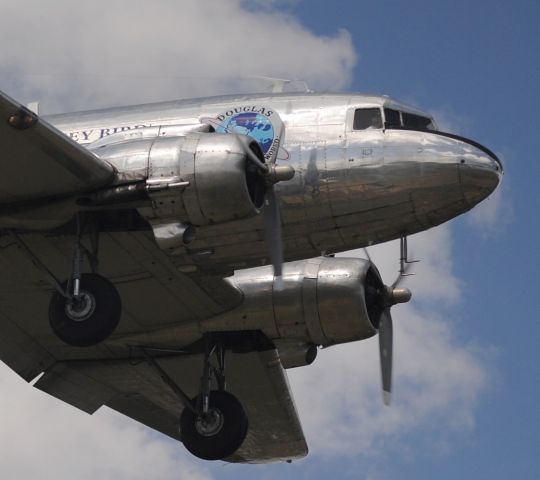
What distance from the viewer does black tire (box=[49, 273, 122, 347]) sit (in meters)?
18.9

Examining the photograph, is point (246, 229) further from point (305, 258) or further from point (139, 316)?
point (139, 316)

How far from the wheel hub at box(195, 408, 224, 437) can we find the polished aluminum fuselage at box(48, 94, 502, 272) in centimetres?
306

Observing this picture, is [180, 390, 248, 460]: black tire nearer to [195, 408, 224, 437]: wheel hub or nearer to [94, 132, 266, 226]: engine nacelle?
[195, 408, 224, 437]: wheel hub

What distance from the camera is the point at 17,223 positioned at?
63.2ft

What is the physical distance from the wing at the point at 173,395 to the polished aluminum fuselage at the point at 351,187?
3.95 m

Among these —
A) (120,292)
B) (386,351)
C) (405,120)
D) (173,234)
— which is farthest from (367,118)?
(386,351)

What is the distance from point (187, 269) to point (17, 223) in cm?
247

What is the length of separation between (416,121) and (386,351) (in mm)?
4630

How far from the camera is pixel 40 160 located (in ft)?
60.8

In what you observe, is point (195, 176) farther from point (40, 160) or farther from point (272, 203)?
point (40, 160)

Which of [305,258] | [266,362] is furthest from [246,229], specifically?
[266,362]

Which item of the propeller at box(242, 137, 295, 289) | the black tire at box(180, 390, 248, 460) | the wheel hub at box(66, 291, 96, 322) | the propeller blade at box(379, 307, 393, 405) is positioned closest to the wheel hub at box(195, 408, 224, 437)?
the black tire at box(180, 390, 248, 460)

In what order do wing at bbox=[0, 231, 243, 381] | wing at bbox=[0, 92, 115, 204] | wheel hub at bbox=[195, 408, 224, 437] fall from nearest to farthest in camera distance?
wing at bbox=[0, 92, 115, 204] → wing at bbox=[0, 231, 243, 381] → wheel hub at bbox=[195, 408, 224, 437]

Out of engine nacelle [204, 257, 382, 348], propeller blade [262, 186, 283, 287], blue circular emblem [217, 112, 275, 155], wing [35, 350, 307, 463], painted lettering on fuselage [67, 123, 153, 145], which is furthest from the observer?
wing [35, 350, 307, 463]
